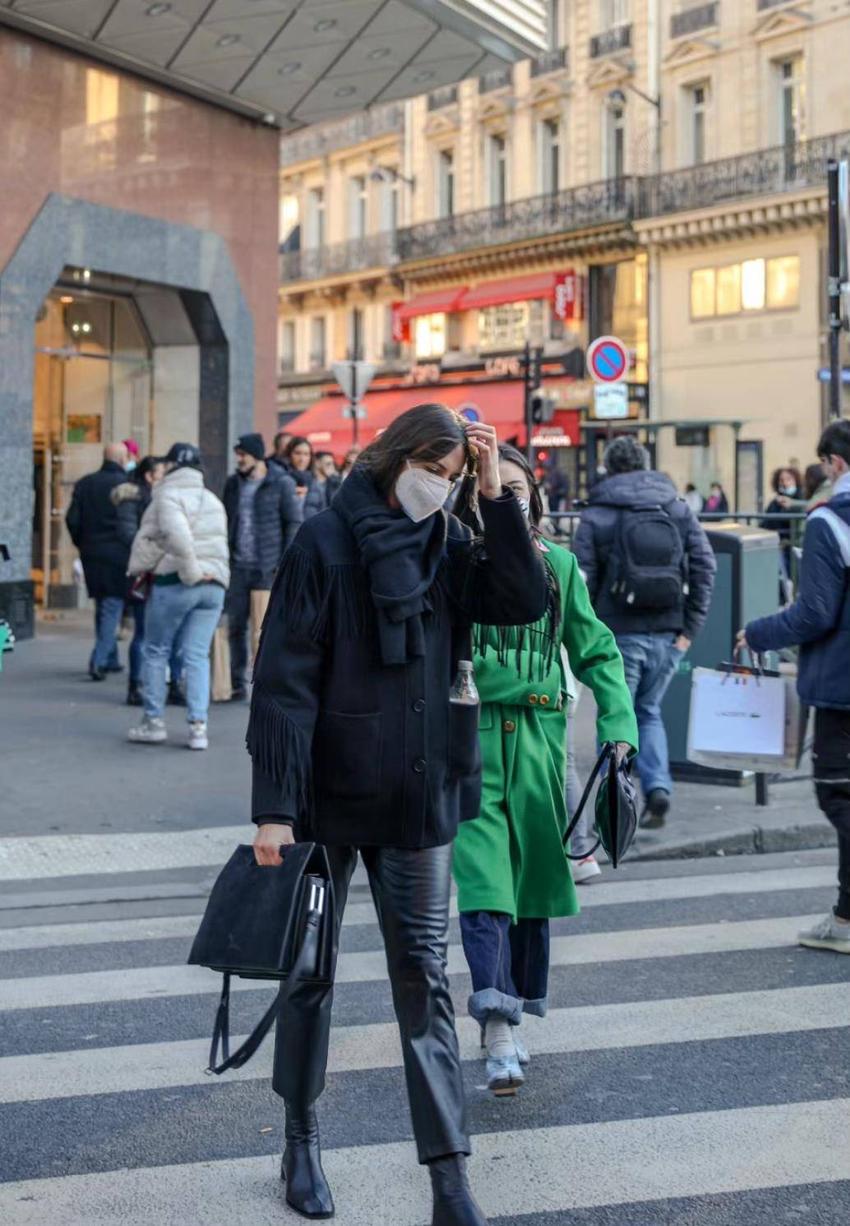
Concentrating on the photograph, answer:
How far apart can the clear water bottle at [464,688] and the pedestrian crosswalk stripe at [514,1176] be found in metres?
1.14

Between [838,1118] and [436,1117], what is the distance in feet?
4.53

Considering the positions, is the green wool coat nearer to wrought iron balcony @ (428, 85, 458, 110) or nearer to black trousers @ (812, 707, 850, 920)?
black trousers @ (812, 707, 850, 920)

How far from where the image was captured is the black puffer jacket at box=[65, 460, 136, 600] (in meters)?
14.2

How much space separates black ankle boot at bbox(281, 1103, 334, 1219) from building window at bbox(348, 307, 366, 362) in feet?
153

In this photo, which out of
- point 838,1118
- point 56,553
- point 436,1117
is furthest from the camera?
point 56,553

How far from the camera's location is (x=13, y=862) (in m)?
8.01

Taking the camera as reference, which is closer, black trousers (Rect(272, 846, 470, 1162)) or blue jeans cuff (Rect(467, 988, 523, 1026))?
black trousers (Rect(272, 846, 470, 1162))

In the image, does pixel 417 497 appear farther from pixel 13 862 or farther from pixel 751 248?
pixel 751 248

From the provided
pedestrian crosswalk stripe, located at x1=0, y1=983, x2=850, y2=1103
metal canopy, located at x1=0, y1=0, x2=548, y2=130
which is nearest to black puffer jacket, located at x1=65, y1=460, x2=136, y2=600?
metal canopy, located at x1=0, y1=0, x2=548, y2=130

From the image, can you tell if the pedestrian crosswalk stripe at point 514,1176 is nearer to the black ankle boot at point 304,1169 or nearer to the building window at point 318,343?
the black ankle boot at point 304,1169

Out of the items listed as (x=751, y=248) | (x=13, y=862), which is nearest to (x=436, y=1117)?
(x=13, y=862)

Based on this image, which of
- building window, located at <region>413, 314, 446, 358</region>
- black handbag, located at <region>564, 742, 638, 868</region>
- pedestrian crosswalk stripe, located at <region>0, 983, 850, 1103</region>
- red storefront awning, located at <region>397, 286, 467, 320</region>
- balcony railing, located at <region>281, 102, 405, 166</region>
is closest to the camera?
black handbag, located at <region>564, 742, 638, 868</region>

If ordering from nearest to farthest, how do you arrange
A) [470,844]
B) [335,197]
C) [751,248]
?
[470,844]
[751,248]
[335,197]

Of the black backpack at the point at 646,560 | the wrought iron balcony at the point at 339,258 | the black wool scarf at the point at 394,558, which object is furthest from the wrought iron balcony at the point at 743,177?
the black wool scarf at the point at 394,558
